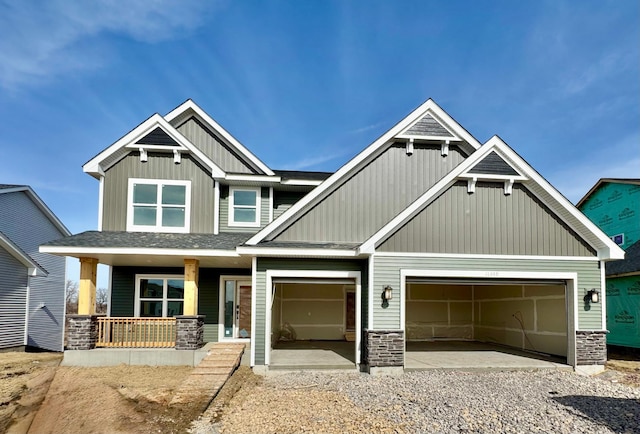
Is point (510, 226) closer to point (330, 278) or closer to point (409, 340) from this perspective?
point (330, 278)

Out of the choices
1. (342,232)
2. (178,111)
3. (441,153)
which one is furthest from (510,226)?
(178,111)

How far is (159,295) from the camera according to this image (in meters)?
13.0

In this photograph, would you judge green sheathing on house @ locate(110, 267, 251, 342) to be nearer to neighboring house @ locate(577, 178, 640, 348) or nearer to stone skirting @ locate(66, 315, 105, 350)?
stone skirting @ locate(66, 315, 105, 350)

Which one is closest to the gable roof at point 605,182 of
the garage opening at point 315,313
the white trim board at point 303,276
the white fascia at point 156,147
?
the garage opening at point 315,313

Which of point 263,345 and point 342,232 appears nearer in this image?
point 263,345

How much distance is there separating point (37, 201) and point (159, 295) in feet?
32.3

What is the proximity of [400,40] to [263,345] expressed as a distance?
405 inches

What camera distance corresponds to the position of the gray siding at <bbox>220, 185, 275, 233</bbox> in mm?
13156

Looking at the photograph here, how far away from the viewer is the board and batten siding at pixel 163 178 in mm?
12531

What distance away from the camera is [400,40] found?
13289 millimetres

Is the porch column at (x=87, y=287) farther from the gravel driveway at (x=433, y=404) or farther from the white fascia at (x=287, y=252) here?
the gravel driveway at (x=433, y=404)

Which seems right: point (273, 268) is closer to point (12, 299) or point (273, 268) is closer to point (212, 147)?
point (212, 147)

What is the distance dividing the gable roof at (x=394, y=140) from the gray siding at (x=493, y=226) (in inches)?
98.3

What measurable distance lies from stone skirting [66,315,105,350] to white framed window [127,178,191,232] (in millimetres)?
2906
